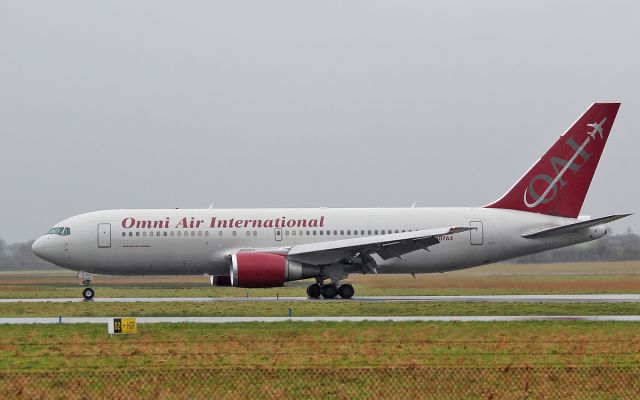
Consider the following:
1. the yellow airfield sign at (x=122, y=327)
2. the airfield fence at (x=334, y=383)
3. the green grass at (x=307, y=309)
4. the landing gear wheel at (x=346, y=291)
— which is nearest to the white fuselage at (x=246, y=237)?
the landing gear wheel at (x=346, y=291)

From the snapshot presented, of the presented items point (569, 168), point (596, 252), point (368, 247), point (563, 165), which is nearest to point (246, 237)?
point (368, 247)

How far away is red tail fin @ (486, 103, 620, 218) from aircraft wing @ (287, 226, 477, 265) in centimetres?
403

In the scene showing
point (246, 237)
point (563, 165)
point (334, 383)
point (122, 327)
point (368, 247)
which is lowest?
point (334, 383)

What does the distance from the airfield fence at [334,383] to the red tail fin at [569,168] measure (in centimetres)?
2306

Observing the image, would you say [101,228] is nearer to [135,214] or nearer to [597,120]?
[135,214]

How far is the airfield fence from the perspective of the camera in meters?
14.5

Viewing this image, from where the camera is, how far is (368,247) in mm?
36688

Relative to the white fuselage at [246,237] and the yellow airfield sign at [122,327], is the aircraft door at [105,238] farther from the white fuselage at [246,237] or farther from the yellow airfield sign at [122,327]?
the yellow airfield sign at [122,327]

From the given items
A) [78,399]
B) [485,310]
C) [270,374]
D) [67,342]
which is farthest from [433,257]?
[78,399]

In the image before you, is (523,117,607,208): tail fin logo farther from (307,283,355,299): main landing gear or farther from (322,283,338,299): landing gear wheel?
(322,283,338,299): landing gear wheel

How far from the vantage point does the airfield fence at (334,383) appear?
14.5 m

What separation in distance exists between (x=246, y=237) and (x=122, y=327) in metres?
15.6

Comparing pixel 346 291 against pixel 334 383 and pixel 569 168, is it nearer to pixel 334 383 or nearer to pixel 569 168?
pixel 569 168

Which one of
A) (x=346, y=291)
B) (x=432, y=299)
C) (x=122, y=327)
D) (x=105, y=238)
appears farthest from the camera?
(x=105, y=238)
